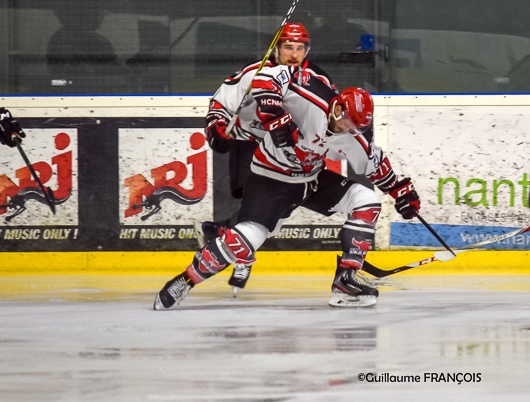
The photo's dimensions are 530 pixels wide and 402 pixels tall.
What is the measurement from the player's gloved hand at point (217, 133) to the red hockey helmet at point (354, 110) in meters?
0.53

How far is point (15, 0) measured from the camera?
605 cm

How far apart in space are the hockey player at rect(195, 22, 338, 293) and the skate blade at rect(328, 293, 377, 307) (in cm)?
53

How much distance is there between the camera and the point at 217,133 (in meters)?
4.50

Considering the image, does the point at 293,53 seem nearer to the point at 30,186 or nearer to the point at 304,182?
the point at 304,182

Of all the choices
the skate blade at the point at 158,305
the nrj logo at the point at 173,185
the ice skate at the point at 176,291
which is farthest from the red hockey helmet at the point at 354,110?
the nrj logo at the point at 173,185

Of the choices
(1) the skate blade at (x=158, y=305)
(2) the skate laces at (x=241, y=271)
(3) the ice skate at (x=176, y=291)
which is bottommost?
(1) the skate blade at (x=158, y=305)

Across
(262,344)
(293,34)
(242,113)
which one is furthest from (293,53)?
(262,344)

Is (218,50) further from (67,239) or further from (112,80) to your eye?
(67,239)

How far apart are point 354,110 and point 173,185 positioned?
6.37 ft

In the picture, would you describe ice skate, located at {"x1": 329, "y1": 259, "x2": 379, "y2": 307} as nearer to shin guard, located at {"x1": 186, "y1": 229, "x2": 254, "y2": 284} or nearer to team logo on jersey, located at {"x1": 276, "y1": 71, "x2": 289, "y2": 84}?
shin guard, located at {"x1": 186, "y1": 229, "x2": 254, "y2": 284}

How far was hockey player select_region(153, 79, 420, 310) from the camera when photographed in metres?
4.18

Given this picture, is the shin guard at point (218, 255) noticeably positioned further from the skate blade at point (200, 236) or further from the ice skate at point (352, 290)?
the skate blade at point (200, 236)

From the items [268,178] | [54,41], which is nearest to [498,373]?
[268,178]

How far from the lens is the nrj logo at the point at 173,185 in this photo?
5840 mm
